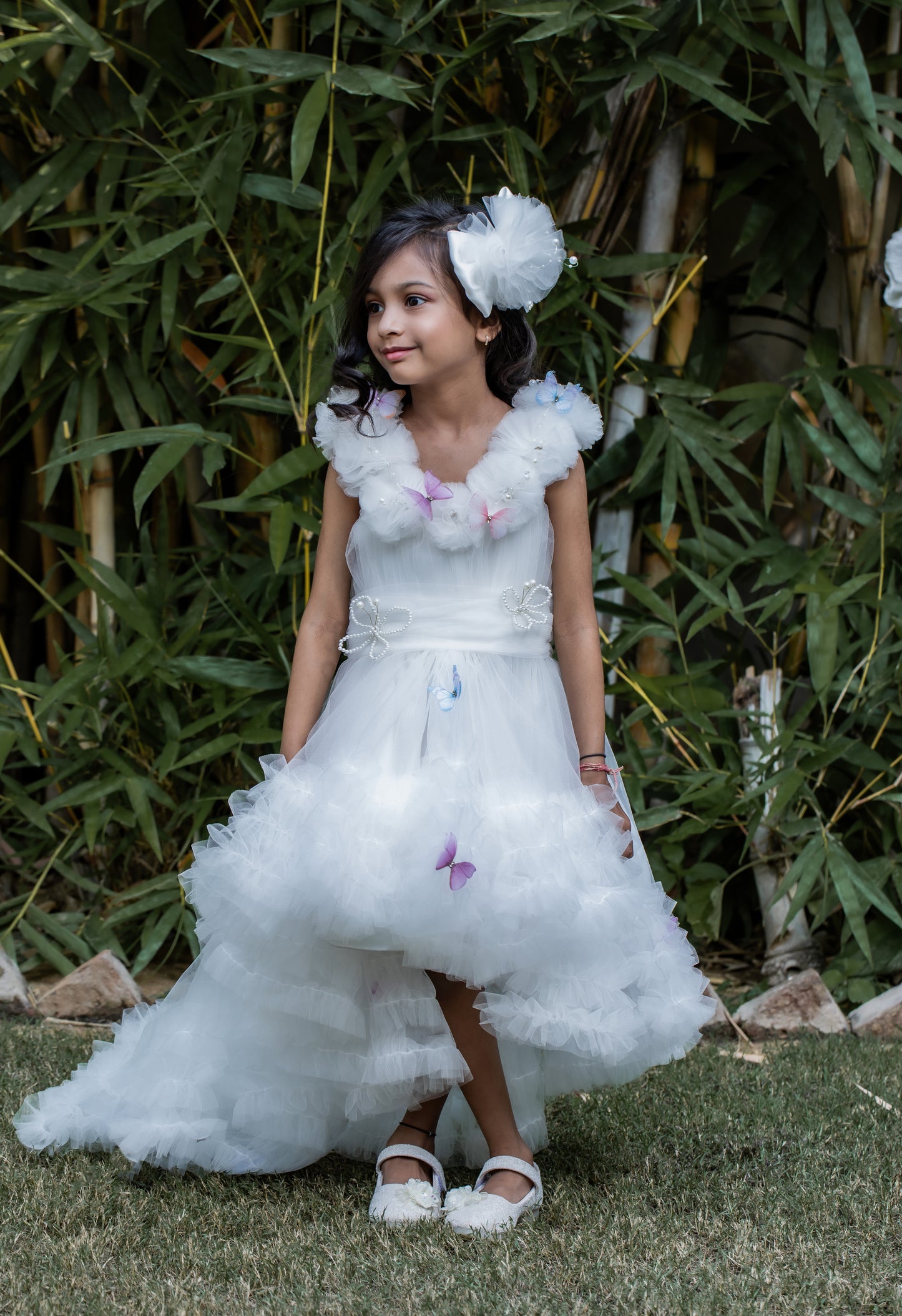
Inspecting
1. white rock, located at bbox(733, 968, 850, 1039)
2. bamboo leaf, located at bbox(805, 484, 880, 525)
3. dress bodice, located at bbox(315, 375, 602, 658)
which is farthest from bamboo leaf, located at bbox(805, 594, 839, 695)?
dress bodice, located at bbox(315, 375, 602, 658)

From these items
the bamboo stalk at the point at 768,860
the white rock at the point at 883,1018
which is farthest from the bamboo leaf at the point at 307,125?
the white rock at the point at 883,1018

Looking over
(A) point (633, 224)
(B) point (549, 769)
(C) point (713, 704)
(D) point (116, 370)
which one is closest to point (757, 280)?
(A) point (633, 224)

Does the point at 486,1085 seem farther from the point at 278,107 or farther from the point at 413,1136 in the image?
the point at 278,107

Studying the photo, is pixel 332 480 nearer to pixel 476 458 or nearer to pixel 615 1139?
pixel 476 458

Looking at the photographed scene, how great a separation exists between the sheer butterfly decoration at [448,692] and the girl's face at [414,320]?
0.31m

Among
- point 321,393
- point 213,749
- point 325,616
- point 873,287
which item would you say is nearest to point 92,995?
point 213,749

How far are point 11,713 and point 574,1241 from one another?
1.47 metres

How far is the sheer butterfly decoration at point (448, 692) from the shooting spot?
1322mm

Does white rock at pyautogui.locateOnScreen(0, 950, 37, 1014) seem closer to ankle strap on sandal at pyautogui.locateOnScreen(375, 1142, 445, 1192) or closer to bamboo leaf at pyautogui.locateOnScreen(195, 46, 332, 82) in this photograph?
ankle strap on sandal at pyautogui.locateOnScreen(375, 1142, 445, 1192)

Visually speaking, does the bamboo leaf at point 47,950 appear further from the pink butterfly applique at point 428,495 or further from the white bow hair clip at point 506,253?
the white bow hair clip at point 506,253

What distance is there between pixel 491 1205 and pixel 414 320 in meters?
0.86

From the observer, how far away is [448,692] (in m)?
1.33

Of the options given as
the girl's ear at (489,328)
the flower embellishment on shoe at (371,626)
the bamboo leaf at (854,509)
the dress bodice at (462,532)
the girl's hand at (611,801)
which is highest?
the girl's ear at (489,328)

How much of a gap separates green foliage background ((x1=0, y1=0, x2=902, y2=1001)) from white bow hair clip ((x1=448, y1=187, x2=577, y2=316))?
24.4 inches
